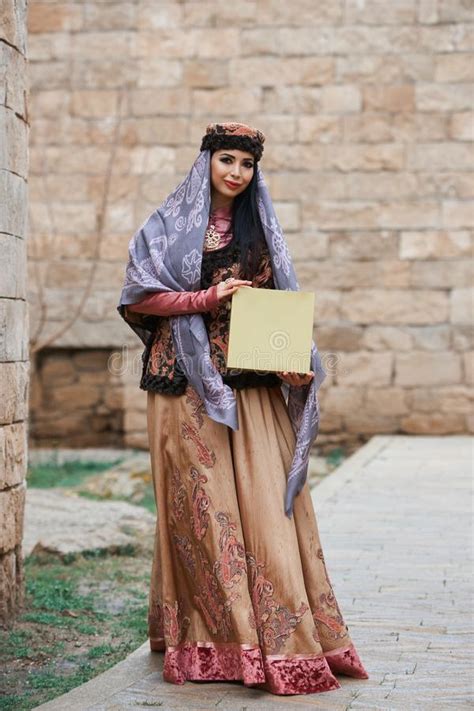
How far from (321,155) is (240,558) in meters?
6.99

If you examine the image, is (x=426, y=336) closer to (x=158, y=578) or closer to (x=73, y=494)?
(x=73, y=494)

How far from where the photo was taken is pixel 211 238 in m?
3.55

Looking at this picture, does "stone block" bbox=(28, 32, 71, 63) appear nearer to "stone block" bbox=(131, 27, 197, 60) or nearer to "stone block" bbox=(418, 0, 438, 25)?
"stone block" bbox=(131, 27, 197, 60)

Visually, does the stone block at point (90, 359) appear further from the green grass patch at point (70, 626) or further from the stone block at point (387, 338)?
the green grass patch at point (70, 626)

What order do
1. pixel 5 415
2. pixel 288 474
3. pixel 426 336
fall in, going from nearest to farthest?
pixel 288 474
pixel 5 415
pixel 426 336

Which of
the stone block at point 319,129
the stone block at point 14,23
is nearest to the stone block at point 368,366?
the stone block at point 319,129

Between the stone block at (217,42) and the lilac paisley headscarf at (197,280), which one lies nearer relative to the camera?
the lilac paisley headscarf at (197,280)

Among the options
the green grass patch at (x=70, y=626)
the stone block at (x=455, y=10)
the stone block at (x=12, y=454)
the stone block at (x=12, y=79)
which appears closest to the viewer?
the green grass patch at (x=70, y=626)

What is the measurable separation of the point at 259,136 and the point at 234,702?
1724 millimetres

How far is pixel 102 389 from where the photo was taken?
403 inches

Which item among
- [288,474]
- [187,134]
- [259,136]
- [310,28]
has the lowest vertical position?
[288,474]

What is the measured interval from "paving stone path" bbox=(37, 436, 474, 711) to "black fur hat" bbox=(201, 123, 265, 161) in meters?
1.65

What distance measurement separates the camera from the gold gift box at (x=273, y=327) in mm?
3361

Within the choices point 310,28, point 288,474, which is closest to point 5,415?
point 288,474
